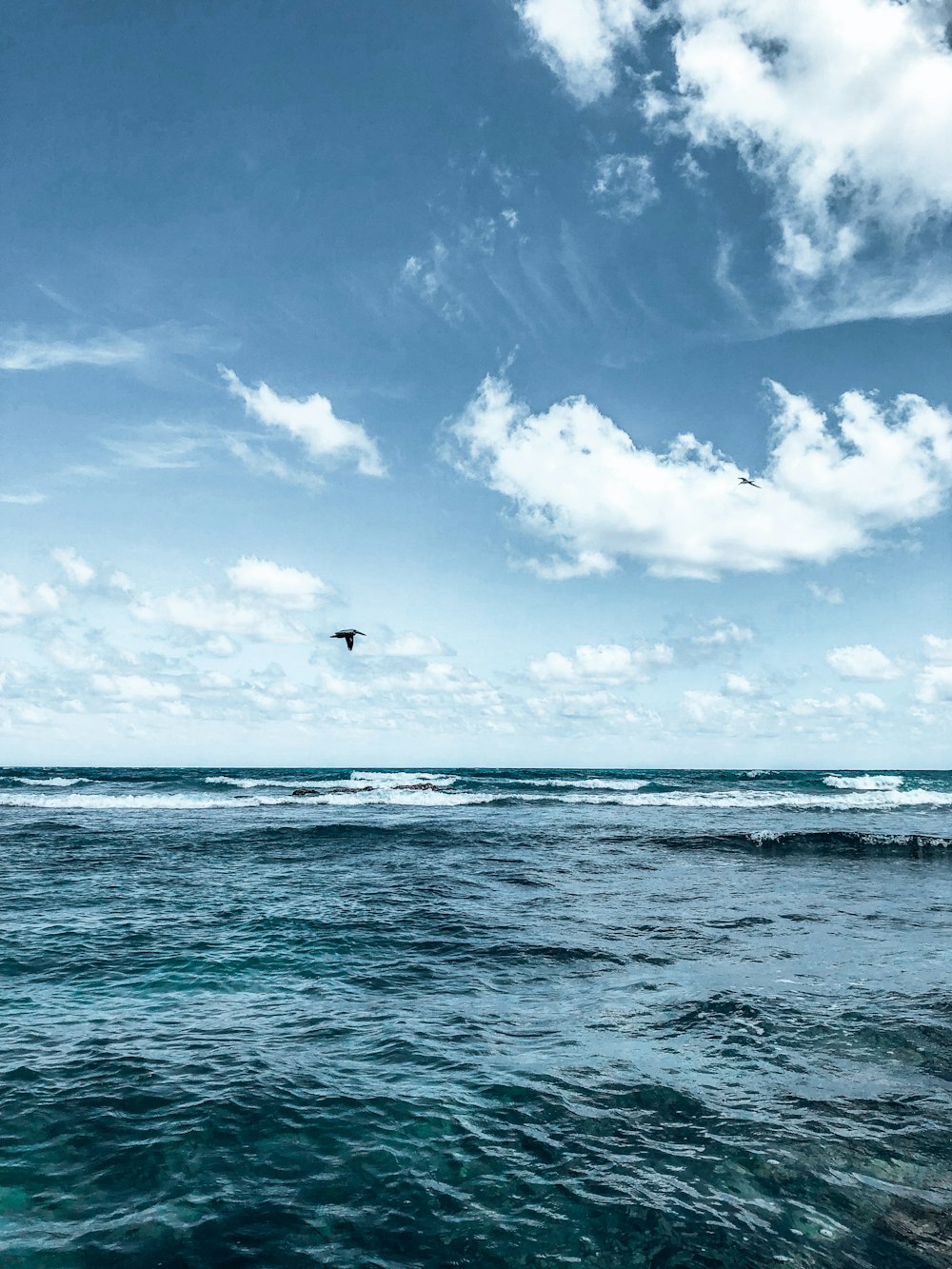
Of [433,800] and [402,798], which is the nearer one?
[433,800]

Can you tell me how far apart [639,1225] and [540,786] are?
227ft

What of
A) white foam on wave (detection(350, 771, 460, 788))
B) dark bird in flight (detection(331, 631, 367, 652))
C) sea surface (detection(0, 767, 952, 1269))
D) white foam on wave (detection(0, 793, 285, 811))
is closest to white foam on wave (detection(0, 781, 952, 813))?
white foam on wave (detection(0, 793, 285, 811))

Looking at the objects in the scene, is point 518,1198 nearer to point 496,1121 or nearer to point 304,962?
point 496,1121

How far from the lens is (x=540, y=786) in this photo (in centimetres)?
7481

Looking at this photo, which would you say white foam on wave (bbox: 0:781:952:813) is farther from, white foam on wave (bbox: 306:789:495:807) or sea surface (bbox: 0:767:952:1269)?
sea surface (bbox: 0:767:952:1269)

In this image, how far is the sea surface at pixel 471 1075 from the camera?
649cm

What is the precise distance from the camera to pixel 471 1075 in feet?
30.5

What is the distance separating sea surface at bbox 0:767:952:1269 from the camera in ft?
21.3

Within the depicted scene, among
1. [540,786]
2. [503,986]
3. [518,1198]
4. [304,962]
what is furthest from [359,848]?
[540,786]

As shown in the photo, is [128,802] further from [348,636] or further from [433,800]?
[348,636]

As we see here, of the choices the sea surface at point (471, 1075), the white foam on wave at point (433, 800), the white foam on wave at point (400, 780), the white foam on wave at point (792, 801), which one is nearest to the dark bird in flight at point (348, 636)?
the sea surface at point (471, 1075)

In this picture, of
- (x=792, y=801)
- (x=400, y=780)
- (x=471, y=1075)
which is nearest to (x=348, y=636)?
(x=471, y=1075)

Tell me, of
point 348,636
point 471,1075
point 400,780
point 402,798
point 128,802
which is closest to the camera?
point 471,1075

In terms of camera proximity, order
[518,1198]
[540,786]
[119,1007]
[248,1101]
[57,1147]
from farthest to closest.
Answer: [540,786] → [119,1007] → [248,1101] → [57,1147] → [518,1198]
